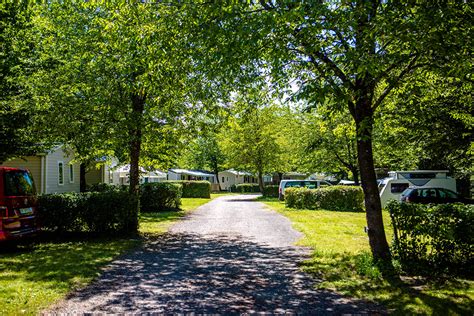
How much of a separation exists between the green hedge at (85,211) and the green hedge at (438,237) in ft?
24.4

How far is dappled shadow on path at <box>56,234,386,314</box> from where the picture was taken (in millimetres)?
5270

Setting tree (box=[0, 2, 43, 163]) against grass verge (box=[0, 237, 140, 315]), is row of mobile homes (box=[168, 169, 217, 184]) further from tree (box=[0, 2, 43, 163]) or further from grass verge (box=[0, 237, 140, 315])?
grass verge (box=[0, 237, 140, 315])

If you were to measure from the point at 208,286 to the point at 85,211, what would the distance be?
5794mm

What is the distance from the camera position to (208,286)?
6.28 metres

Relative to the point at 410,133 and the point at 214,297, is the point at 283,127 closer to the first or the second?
the point at 410,133

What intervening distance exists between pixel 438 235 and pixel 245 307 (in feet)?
12.3

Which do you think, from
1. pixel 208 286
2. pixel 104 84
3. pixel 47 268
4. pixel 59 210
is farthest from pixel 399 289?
pixel 104 84

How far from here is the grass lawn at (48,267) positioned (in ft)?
18.0

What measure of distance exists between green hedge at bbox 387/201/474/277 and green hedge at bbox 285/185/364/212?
1475cm

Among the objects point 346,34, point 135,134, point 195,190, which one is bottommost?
point 195,190

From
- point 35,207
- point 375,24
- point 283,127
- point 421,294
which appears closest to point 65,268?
point 35,207

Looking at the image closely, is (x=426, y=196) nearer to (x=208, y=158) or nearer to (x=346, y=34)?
(x=346, y=34)

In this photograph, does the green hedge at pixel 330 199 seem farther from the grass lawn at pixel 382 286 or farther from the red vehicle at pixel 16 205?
the red vehicle at pixel 16 205

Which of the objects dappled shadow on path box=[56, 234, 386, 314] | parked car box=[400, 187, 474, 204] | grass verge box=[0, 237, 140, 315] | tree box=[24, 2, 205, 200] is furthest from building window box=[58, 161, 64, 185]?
parked car box=[400, 187, 474, 204]
